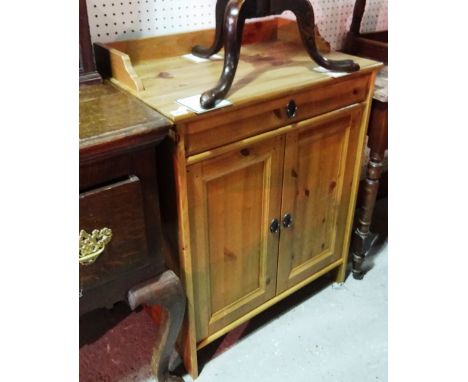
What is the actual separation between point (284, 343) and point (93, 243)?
821 millimetres

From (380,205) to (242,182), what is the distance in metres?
1.28

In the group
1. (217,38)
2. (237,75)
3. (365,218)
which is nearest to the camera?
(237,75)

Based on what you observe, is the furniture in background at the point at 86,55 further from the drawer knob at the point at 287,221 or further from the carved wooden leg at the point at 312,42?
the drawer knob at the point at 287,221

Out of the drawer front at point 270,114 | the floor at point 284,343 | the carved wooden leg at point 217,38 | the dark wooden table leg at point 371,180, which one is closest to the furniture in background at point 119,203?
the drawer front at point 270,114

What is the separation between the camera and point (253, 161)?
1.09 meters

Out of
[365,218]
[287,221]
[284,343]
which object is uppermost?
[287,221]

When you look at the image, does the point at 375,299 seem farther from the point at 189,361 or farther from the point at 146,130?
the point at 146,130

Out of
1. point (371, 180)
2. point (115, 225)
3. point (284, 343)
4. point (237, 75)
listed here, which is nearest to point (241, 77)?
point (237, 75)

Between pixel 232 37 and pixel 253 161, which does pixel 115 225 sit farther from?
pixel 232 37

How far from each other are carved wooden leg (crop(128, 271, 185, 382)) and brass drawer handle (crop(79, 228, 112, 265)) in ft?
0.57

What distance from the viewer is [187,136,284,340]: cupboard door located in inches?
41.0

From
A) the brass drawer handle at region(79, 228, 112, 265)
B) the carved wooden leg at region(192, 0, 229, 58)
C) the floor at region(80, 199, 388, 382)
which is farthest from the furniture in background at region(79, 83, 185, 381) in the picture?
the floor at region(80, 199, 388, 382)

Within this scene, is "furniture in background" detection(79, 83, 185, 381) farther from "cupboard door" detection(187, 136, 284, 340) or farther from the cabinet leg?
the cabinet leg

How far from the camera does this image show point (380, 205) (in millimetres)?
2182
